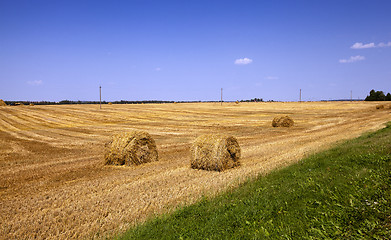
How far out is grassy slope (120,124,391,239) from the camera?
4270 mm

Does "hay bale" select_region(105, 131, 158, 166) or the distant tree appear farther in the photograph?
the distant tree

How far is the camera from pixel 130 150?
12070 millimetres

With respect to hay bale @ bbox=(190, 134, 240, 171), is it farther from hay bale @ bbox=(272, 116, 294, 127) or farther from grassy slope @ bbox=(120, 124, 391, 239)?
hay bale @ bbox=(272, 116, 294, 127)

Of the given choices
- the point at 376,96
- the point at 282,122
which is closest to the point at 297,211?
the point at 282,122

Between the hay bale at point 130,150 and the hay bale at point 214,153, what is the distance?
9.14 feet

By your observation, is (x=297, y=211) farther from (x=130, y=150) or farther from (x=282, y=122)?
(x=282, y=122)

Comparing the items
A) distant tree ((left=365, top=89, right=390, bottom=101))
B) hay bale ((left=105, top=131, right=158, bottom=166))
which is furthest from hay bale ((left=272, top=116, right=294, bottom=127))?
distant tree ((left=365, top=89, right=390, bottom=101))

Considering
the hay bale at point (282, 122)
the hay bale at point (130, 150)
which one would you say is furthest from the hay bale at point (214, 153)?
the hay bale at point (282, 122)

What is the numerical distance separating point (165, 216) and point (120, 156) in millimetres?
6484

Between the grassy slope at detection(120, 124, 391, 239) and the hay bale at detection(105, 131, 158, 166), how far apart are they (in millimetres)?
6052

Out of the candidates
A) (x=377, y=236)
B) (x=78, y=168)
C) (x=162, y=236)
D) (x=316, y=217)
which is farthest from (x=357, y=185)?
(x=78, y=168)

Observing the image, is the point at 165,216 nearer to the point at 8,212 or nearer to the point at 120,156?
the point at 8,212

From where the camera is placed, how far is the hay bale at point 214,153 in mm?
10680

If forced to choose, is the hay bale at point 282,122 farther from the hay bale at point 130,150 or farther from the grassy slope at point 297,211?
the grassy slope at point 297,211
